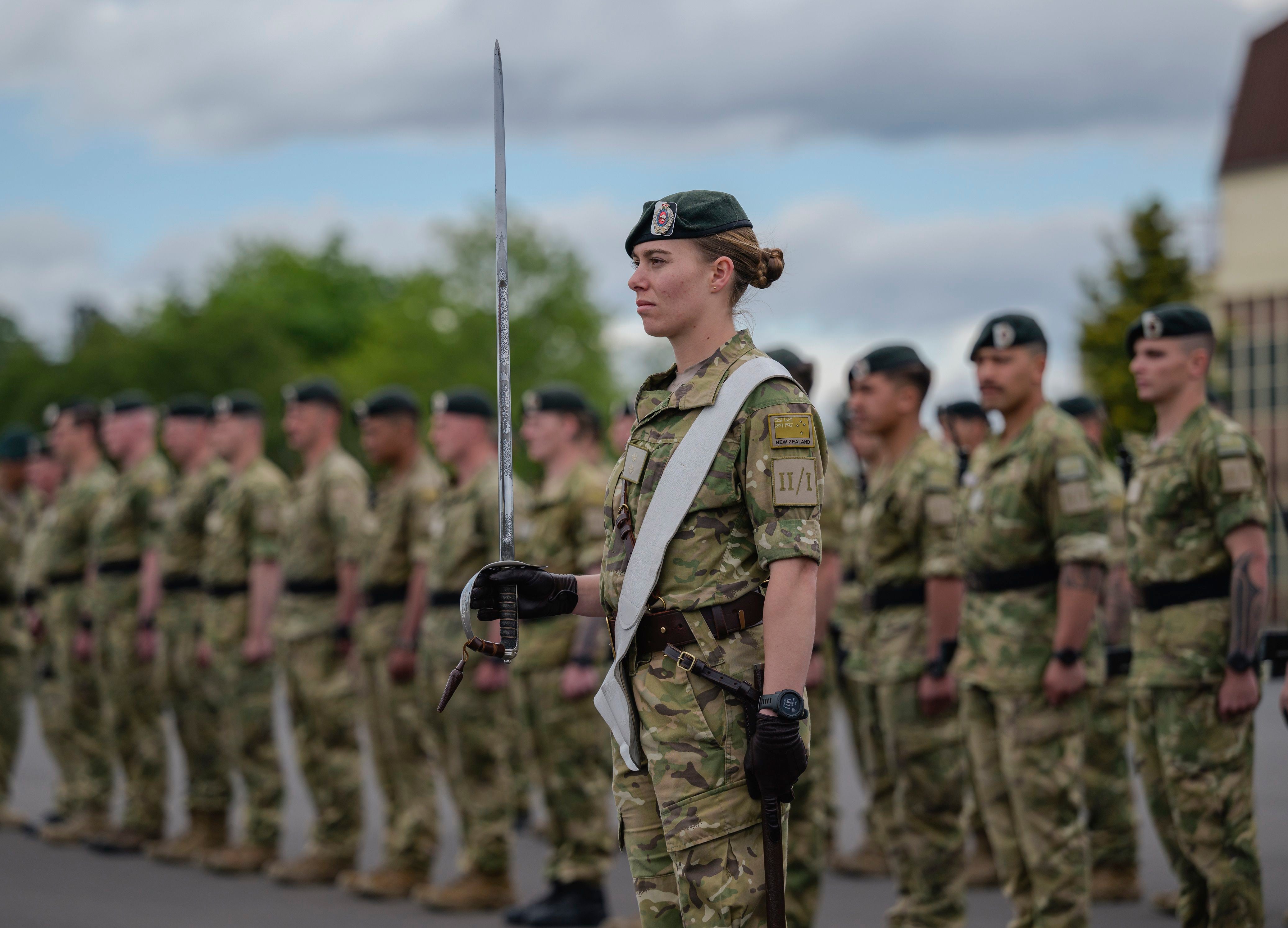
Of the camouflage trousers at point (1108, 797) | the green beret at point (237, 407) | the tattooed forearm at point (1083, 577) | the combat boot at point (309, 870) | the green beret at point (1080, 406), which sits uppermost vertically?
the green beret at point (237, 407)

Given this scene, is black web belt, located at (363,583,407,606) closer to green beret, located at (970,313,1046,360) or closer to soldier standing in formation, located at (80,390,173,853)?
soldier standing in formation, located at (80,390,173,853)

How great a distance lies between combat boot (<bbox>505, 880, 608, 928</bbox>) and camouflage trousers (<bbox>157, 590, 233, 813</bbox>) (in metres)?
2.68

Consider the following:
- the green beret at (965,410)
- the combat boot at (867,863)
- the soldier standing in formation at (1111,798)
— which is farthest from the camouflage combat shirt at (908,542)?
the green beret at (965,410)

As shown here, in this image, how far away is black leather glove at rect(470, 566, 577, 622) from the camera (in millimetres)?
4051

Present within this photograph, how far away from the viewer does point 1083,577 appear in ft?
19.6

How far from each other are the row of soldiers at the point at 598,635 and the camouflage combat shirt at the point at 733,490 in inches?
11.0

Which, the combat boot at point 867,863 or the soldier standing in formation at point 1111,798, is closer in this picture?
the soldier standing in formation at point 1111,798

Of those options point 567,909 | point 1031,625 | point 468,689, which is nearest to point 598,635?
point 468,689

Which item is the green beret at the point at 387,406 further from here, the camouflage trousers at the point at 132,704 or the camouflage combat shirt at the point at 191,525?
the camouflage trousers at the point at 132,704

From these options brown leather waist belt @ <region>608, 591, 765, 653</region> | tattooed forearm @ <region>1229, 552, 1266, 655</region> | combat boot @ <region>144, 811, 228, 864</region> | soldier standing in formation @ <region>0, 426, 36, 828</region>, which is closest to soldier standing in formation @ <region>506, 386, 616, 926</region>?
combat boot @ <region>144, 811, 228, 864</region>

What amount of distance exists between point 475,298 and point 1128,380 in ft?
112

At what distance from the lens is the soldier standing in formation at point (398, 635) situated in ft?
27.5

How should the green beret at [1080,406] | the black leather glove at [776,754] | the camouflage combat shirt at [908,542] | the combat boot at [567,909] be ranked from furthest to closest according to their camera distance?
the green beret at [1080,406] → the combat boot at [567,909] → the camouflage combat shirt at [908,542] → the black leather glove at [776,754]

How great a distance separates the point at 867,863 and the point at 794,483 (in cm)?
542
